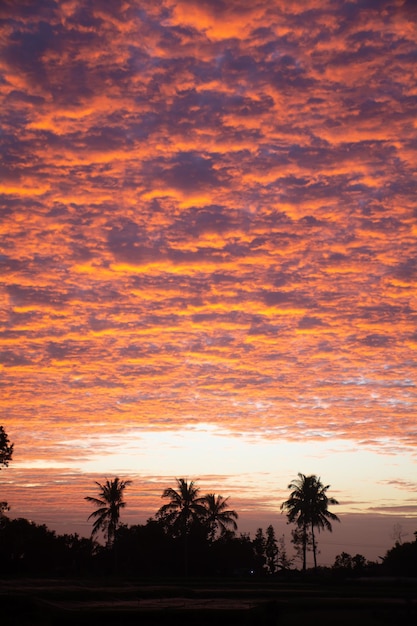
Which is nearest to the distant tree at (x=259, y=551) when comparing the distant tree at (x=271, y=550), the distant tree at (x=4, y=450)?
the distant tree at (x=271, y=550)

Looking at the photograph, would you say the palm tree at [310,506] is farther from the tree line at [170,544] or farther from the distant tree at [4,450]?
the distant tree at [4,450]

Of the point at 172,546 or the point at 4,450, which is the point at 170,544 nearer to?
the point at 172,546

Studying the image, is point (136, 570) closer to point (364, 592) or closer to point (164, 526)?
point (164, 526)

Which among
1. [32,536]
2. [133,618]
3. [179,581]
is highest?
[32,536]

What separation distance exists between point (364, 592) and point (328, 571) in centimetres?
3302

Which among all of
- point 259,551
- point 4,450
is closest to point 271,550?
point 259,551

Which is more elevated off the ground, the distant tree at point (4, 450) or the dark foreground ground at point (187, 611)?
the distant tree at point (4, 450)

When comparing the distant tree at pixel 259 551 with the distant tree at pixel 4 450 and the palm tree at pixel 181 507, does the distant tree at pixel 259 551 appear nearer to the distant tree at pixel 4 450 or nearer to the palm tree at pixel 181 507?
the palm tree at pixel 181 507

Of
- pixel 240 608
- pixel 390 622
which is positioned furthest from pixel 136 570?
pixel 390 622

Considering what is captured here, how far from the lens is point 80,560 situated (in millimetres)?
79000

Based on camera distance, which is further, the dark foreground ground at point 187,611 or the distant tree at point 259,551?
the distant tree at point 259,551

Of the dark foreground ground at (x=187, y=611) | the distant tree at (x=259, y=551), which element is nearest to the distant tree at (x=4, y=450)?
the dark foreground ground at (x=187, y=611)

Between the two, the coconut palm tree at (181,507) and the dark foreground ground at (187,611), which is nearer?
the dark foreground ground at (187,611)

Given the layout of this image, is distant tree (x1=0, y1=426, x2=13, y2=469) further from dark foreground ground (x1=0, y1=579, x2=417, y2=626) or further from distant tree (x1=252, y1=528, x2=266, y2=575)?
distant tree (x1=252, y1=528, x2=266, y2=575)
